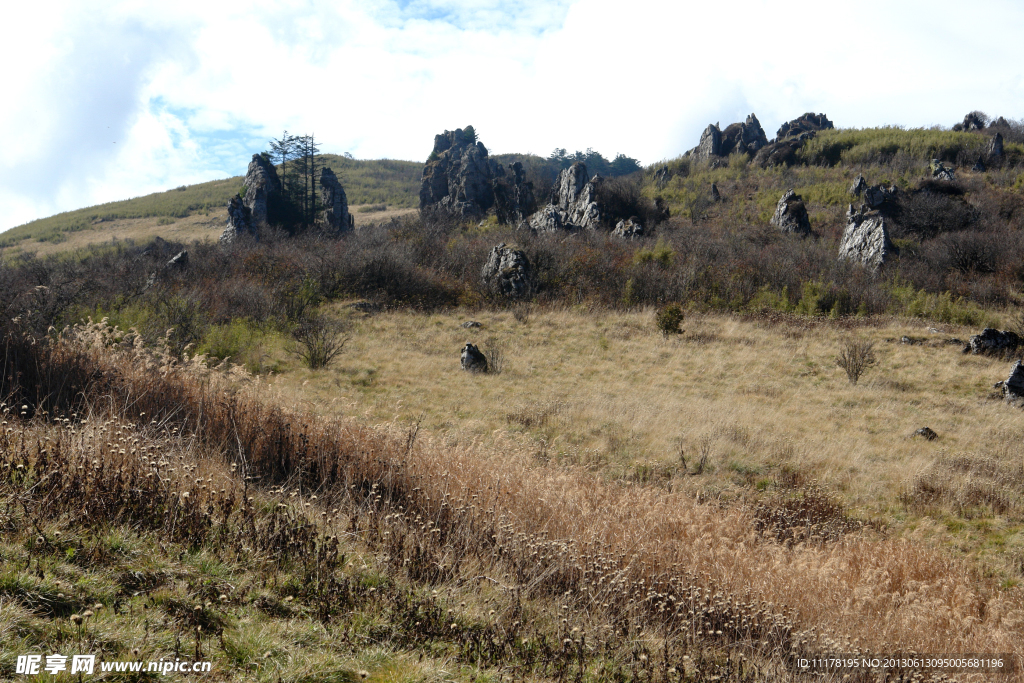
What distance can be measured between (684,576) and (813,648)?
978mm

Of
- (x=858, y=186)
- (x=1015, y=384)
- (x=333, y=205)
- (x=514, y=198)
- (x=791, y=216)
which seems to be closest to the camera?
(x=1015, y=384)

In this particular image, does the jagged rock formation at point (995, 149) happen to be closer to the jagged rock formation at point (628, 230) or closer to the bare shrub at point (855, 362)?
the jagged rock formation at point (628, 230)

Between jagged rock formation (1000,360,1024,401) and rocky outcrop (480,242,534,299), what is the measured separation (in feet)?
49.9

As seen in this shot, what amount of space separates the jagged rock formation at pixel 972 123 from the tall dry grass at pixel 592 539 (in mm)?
60187

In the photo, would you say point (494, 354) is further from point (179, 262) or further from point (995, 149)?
point (995, 149)

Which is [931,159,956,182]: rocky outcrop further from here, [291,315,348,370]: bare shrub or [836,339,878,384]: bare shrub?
[291,315,348,370]: bare shrub

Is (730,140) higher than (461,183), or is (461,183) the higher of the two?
(730,140)

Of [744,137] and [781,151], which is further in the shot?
[744,137]

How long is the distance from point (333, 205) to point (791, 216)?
3139 cm

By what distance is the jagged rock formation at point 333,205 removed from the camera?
127 feet

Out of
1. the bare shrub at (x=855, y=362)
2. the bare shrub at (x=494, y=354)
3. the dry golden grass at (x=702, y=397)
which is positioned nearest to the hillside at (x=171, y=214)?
the bare shrub at (x=494, y=354)

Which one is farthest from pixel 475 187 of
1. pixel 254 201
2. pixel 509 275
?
pixel 509 275

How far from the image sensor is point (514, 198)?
3891 centimetres

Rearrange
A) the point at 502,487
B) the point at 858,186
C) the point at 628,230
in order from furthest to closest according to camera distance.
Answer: the point at 858,186
the point at 628,230
the point at 502,487
